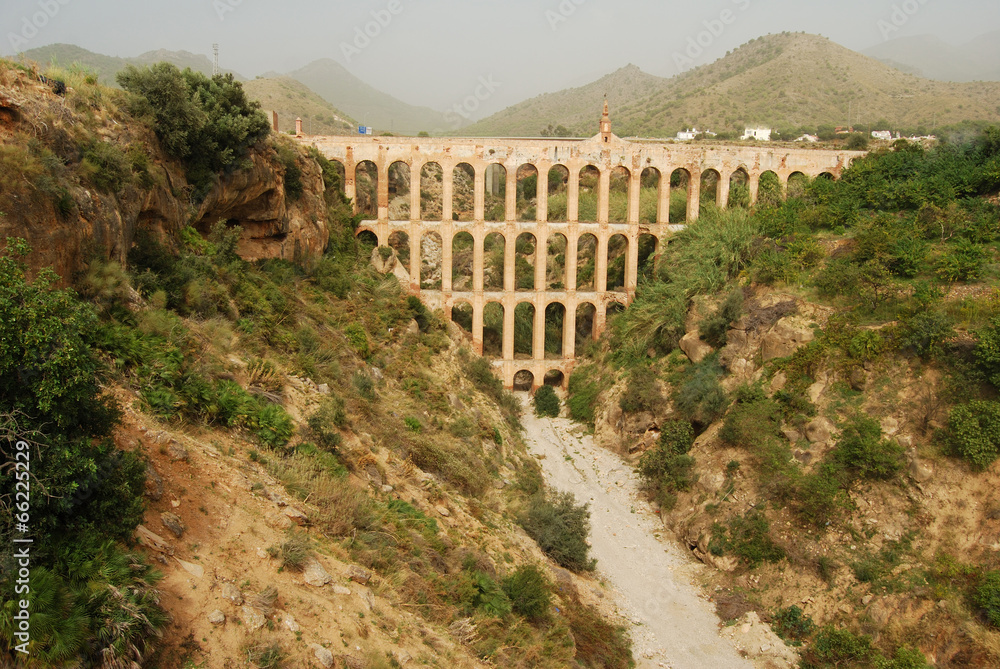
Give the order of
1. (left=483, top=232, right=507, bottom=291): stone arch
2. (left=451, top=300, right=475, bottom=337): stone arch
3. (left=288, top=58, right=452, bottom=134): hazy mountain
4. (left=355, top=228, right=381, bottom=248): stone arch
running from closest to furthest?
1. (left=355, top=228, right=381, bottom=248): stone arch
2. (left=451, top=300, right=475, bottom=337): stone arch
3. (left=483, top=232, right=507, bottom=291): stone arch
4. (left=288, top=58, right=452, bottom=134): hazy mountain

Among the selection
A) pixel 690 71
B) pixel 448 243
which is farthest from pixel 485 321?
pixel 690 71

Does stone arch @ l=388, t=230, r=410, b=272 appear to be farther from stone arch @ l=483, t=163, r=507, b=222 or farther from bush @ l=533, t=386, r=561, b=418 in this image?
bush @ l=533, t=386, r=561, b=418

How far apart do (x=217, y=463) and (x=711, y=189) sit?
32493 millimetres

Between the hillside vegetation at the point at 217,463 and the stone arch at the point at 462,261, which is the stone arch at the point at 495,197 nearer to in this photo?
the stone arch at the point at 462,261

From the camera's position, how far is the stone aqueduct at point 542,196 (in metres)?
28.1

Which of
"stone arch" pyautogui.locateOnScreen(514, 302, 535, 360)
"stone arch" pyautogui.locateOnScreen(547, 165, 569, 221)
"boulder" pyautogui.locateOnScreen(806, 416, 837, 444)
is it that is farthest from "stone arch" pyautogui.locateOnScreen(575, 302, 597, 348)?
"boulder" pyautogui.locateOnScreen(806, 416, 837, 444)

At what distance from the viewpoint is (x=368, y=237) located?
2872 centimetres

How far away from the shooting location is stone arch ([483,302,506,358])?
3092cm

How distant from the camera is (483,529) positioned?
39.4ft

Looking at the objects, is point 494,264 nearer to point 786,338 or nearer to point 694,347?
point 694,347

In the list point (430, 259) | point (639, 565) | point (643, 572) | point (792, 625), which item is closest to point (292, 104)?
point (430, 259)

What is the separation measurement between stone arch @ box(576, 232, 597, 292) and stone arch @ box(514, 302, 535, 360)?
304 centimetres

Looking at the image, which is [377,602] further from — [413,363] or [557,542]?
[413,363]

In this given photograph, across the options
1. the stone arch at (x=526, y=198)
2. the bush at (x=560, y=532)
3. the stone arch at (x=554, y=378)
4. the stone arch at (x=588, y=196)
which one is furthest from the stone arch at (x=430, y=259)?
the bush at (x=560, y=532)
